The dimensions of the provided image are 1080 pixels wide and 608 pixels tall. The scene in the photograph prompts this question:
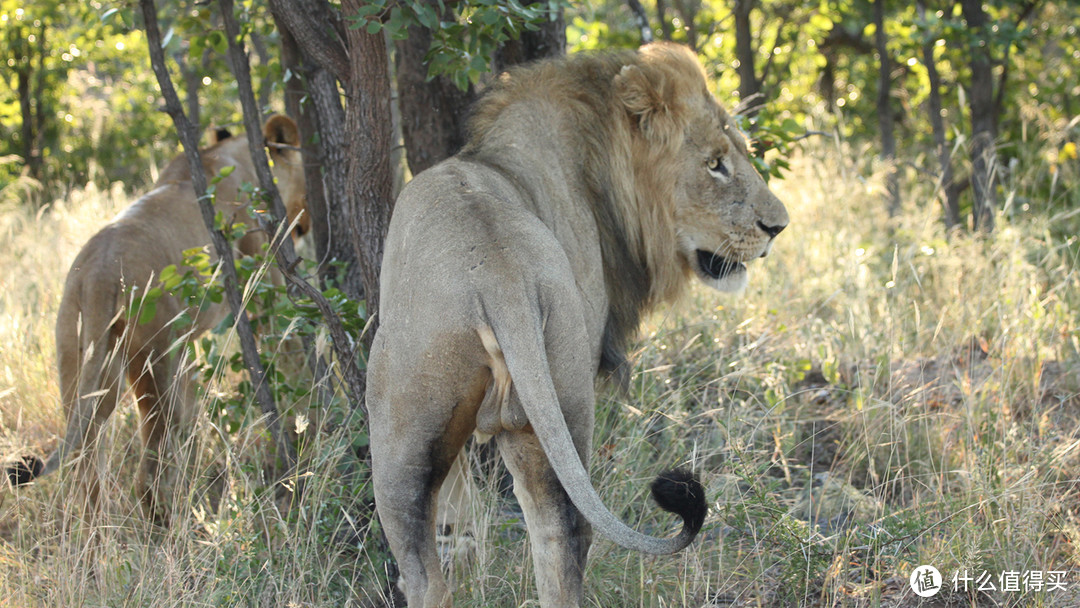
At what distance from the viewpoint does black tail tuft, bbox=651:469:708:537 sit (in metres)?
2.04

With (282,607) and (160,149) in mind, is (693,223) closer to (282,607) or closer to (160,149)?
(282,607)

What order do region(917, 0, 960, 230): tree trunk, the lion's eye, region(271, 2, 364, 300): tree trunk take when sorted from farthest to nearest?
region(917, 0, 960, 230): tree trunk
region(271, 2, 364, 300): tree trunk
the lion's eye

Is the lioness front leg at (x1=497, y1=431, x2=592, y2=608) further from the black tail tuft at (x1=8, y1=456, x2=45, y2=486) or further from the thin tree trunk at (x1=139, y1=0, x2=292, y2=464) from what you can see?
the black tail tuft at (x1=8, y1=456, x2=45, y2=486)

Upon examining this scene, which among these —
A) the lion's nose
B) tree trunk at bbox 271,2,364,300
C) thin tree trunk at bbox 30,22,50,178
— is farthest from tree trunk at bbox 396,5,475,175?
thin tree trunk at bbox 30,22,50,178

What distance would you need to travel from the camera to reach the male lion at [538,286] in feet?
6.77

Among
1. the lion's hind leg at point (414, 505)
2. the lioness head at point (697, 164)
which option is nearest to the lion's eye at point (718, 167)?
the lioness head at point (697, 164)

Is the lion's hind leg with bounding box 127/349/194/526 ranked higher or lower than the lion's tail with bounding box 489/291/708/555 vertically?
lower

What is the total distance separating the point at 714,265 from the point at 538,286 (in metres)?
1.33

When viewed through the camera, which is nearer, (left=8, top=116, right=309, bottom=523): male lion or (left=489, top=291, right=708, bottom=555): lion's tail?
(left=489, top=291, right=708, bottom=555): lion's tail

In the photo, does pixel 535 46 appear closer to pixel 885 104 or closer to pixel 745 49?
pixel 745 49

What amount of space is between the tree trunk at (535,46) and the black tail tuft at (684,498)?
2.33 meters

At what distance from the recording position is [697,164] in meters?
3.16

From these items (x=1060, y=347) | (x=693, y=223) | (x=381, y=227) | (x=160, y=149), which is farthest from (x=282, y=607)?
(x=160, y=149)

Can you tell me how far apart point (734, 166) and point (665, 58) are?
1.40ft
